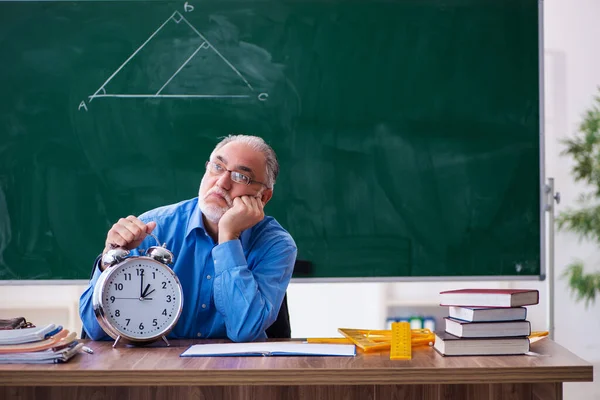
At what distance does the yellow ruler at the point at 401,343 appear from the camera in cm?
174

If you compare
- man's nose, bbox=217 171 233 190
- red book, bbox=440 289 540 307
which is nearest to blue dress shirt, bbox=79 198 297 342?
man's nose, bbox=217 171 233 190

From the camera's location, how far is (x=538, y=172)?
3.28 metres

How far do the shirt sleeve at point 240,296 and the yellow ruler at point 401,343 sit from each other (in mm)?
430

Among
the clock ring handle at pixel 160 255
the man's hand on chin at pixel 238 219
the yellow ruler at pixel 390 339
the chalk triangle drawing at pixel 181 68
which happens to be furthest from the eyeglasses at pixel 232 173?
the chalk triangle drawing at pixel 181 68

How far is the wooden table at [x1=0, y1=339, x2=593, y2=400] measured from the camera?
160cm

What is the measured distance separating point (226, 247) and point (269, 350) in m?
0.45

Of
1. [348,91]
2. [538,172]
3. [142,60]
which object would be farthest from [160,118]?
[538,172]

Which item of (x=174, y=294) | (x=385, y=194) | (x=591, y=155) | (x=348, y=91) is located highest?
(x=348, y=91)

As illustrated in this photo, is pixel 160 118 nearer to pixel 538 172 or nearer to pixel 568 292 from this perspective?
pixel 538 172

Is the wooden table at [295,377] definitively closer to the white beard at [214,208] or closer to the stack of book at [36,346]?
the stack of book at [36,346]

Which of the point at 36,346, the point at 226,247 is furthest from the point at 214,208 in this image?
the point at 36,346

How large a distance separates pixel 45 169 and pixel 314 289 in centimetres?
215

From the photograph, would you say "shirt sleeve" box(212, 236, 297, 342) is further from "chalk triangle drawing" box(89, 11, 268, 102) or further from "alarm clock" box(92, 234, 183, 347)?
"chalk triangle drawing" box(89, 11, 268, 102)

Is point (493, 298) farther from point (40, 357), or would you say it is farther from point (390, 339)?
point (40, 357)
